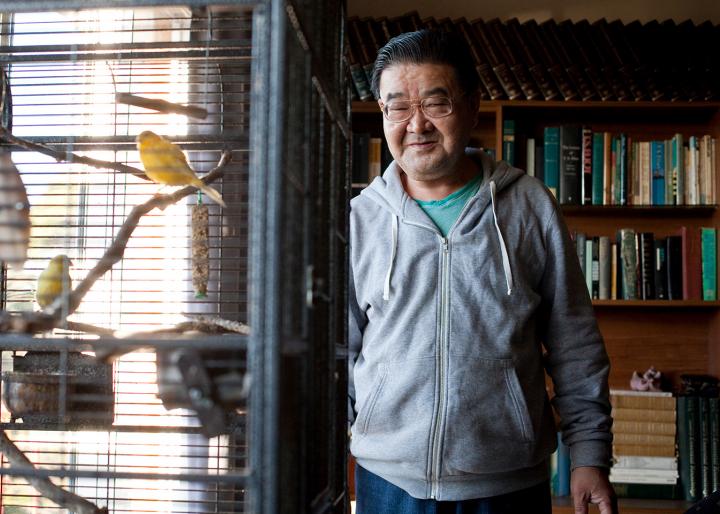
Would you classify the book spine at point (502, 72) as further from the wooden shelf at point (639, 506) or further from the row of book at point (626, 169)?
the wooden shelf at point (639, 506)

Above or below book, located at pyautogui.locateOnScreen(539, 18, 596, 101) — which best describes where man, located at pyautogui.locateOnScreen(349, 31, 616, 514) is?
below

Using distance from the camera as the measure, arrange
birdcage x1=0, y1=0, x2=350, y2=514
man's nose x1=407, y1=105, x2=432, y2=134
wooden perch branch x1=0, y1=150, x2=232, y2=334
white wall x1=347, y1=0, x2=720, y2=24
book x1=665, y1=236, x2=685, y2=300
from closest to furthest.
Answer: birdcage x1=0, y1=0, x2=350, y2=514 → wooden perch branch x1=0, y1=150, x2=232, y2=334 → man's nose x1=407, y1=105, x2=432, y2=134 → book x1=665, y1=236, x2=685, y2=300 → white wall x1=347, y1=0, x2=720, y2=24

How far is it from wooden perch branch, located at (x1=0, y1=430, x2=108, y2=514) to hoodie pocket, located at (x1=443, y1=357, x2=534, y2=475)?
0.53 metres

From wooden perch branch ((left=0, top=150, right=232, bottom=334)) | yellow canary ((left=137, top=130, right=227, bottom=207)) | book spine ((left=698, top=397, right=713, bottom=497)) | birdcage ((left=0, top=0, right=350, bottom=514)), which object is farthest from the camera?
book spine ((left=698, top=397, right=713, bottom=497))

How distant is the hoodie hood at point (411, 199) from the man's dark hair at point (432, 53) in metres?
0.14

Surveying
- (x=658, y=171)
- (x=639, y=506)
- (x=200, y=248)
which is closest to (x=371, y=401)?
(x=200, y=248)

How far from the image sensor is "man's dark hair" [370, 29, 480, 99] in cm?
143

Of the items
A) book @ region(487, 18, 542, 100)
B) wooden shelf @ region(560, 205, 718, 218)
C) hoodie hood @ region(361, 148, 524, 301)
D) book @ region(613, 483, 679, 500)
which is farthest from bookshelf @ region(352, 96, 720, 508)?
hoodie hood @ region(361, 148, 524, 301)

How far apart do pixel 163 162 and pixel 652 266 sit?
2.14m

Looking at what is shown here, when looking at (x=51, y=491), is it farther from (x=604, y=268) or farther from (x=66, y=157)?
(x=604, y=268)

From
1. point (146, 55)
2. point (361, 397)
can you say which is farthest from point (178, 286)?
point (146, 55)

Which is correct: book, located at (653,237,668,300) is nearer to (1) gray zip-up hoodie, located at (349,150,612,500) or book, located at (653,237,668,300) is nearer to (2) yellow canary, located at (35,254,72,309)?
(1) gray zip-up hoodie, located at (349,150,612,500)

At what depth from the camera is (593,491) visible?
1416 millimetres

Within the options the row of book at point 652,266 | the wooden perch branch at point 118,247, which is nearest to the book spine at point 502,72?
the row of book at point 652,266
